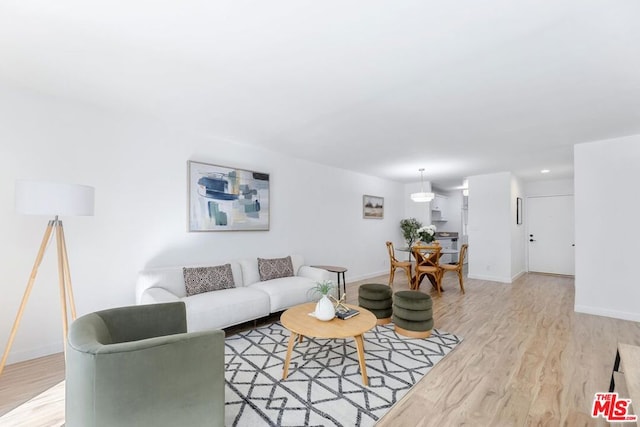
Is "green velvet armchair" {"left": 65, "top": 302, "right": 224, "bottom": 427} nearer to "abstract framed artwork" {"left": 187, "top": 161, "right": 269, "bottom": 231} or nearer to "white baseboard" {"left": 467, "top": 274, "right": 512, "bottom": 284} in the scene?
"abstract framed artwork" {"left": 187, "top": 161, "right": 269, "bottom": 231}

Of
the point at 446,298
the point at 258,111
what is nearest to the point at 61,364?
the point at 258,111

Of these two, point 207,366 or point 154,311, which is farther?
point 154,311

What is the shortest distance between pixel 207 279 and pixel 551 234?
7858 millimetres

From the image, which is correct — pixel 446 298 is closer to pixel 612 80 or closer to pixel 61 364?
pixel 612 80

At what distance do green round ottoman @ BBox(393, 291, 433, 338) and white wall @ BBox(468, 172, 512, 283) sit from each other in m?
4.02

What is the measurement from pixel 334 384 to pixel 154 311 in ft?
4.83

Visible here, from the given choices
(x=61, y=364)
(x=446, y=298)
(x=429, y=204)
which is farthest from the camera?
(x=429, y=204)

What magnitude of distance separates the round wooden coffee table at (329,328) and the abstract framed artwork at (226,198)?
6.04 ft

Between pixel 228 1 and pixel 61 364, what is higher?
pixel 228 1

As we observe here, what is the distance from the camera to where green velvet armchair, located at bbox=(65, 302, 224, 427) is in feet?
4.11

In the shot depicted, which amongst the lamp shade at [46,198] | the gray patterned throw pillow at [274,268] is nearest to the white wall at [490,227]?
the gray patterned throw pillow at [274,268]

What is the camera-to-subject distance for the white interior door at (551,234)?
21.9 feet

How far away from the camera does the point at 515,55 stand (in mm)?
2008

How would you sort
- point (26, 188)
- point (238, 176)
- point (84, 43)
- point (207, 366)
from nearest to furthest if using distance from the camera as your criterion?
point (207, 366) < point (84, 43) < point (26, 188) < point (238, 176)
